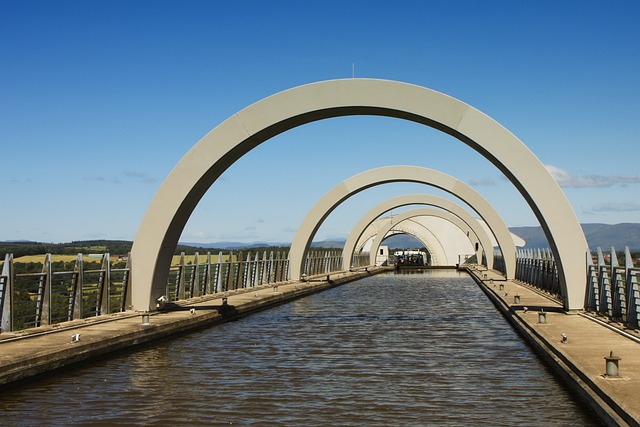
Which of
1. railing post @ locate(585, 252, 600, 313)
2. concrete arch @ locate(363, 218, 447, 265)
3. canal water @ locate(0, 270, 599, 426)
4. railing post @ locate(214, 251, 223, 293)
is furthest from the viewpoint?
concrete arch @ locate(363, 218, 447, 265)

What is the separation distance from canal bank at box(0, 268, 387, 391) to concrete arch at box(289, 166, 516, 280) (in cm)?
1434

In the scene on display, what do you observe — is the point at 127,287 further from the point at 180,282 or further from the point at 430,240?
the point at 430,240

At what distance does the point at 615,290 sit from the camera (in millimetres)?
16500

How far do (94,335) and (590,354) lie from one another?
782cm

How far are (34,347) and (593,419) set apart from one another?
7.88 metres

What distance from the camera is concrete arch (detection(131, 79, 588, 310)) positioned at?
18734 millimetres

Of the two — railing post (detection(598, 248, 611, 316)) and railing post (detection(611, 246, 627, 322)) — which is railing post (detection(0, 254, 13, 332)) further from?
railing post (detection(598, 248, 611, 316))

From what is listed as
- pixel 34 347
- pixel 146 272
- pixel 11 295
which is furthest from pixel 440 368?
pixel 146 272

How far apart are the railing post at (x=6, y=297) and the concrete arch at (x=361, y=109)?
196 inches

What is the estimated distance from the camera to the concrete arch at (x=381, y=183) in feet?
121

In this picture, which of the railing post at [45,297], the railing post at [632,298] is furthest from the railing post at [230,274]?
the railing post at [632,298]

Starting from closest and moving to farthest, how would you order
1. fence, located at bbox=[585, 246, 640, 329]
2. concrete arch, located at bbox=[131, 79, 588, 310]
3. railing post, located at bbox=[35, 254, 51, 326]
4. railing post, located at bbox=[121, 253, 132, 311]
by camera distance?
fence, located at bbox=[585, 246, 640, 329]
railing post, located at bbox=[35, 254, 51, 326]
concrete arch, located at bbox=[131, 79, 588, 310]
railing post, located at bbox=[121, 253, 132, 311]

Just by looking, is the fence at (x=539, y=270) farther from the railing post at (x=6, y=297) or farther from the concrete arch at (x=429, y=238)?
the concrete arch at (x=429, y=238)

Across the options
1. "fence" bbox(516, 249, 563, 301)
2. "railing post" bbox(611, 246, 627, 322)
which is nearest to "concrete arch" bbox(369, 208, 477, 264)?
"fence" bbox(516, 249, 563, 301)
